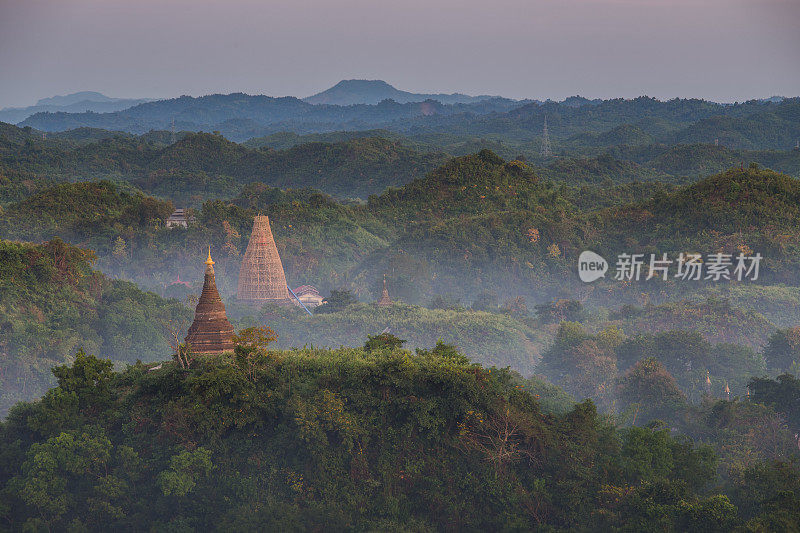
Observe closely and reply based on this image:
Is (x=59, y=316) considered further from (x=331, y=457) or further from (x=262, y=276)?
(x=331, y=457)

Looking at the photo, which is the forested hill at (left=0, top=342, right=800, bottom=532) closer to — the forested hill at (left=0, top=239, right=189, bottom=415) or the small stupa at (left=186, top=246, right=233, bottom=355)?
the small stupa at (left=186, top=246, right=233, bottom=355)

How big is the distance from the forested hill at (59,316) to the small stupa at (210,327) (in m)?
23.0

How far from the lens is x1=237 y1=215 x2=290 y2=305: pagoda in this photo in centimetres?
6281

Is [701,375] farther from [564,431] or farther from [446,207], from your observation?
[446,207]

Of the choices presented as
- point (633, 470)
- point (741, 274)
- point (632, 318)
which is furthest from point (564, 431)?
point (741, 274)

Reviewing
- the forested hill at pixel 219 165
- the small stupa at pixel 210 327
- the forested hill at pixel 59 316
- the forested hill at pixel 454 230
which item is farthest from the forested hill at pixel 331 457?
the forested hill at pixel 219 165

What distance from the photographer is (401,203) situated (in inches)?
3718

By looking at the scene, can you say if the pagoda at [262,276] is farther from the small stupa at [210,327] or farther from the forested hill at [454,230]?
the small stupa at [210,327]

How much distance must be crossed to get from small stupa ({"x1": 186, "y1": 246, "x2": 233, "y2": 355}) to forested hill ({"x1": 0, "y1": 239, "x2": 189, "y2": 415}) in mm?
23000

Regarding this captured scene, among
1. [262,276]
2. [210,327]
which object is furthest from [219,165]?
[210,327]

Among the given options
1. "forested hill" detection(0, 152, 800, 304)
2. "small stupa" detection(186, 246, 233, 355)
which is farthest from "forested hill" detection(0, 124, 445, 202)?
"small stupa" detection(186, 246, 233, 355)

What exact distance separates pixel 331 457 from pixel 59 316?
33001 mm

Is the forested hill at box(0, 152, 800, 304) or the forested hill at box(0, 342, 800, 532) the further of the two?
the forested hill at box(0, 152, 800, 304)

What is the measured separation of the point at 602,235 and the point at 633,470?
55780 mm
